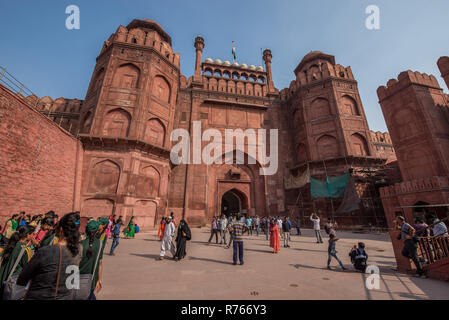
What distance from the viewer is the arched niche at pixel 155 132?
1696 centimetres

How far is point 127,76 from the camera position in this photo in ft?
57.6

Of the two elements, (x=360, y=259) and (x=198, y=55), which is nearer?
(x=360, y=259)

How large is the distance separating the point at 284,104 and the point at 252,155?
29.3 ft

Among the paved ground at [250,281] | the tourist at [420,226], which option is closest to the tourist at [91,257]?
the paved ground at [250,281]

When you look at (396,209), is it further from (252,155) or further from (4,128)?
(4,128)

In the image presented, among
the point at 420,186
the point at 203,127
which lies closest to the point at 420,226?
the point at 420,186

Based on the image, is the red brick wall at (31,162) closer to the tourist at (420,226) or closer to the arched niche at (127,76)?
the arched niche at (127,76)

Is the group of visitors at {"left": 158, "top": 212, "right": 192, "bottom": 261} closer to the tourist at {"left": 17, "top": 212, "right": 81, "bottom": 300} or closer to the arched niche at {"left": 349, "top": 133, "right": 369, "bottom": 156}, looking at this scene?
the tourist at {"left": 17, "top": 212, "right": 81, "bottom": 300}

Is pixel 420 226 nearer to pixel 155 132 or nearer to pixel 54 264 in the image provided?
pixel 54 264

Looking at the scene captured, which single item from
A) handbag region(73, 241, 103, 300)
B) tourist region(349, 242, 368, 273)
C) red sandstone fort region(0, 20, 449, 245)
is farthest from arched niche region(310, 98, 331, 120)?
handbag region(73, 241, 103, 300)

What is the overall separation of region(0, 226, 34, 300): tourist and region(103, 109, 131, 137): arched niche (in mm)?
14167

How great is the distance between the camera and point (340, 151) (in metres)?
19.4

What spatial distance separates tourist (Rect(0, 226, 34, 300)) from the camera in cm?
246

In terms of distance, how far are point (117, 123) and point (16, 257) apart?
600 inches
